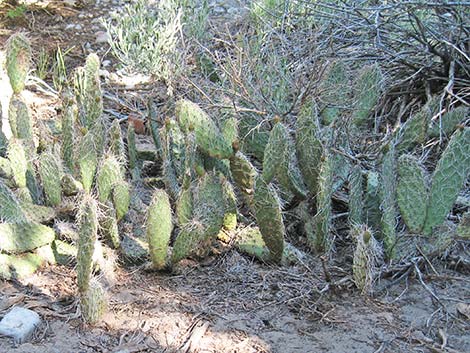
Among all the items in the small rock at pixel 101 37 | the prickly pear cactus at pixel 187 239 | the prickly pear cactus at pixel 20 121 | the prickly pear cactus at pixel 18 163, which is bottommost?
the prickly pear cactus at pixel 187 239

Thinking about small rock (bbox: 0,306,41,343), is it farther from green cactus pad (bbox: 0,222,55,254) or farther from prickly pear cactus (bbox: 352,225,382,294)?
prickly pear cactus (bbox: 352,225,382,294)

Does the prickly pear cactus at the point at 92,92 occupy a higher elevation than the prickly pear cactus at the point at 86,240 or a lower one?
higher

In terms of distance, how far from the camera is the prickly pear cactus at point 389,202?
3.39m

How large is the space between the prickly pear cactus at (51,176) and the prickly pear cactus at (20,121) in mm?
404

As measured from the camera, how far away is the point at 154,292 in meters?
3.25

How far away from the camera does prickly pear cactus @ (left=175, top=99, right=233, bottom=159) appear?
3553 mm

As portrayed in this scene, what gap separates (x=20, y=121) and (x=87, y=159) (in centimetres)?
56

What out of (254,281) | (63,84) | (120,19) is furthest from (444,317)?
(120,19)

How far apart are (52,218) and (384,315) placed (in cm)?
170

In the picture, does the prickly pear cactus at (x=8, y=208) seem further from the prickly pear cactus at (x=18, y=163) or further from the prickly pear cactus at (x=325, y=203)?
the prickly pear cactus at (x=325, y=203)

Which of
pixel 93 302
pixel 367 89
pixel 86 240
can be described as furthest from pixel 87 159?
pixel 367 89

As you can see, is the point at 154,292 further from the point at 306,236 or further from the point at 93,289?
the point at 306,236

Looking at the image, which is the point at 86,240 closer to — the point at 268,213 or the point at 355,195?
the point at 268,213

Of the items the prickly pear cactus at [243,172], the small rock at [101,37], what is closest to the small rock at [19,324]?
the prickly pear cactus at [243,172]
